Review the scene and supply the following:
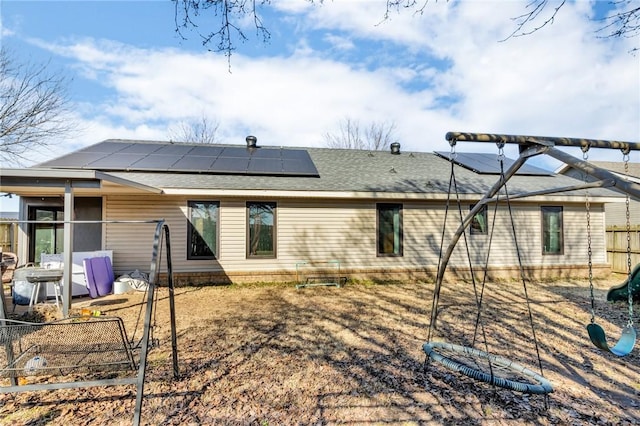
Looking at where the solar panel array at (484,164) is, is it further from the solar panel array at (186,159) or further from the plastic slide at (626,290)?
the solar panel array at (186,159)

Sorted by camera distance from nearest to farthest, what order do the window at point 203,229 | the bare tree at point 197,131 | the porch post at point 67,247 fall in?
the porch post at point 67,247
the window at point 203,229
the bare tree at point 197,131

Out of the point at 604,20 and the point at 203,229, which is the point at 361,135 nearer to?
the point at 203,229

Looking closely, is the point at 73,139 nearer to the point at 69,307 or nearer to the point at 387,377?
the point at 69,307

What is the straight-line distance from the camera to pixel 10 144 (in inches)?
529

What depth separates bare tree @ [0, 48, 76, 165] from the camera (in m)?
13.1

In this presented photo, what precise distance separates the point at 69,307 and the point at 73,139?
11.8 meters

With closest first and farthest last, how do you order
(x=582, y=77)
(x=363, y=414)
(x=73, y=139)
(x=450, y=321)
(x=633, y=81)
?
(x=363, y=414) → (x=450, y=321) → (x=633, y=81) → (x=582, y=77) → (x=73, y=139)

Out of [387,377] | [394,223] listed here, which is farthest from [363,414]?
[394,223]

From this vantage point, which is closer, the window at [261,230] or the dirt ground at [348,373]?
the dirt ground at [348,373]

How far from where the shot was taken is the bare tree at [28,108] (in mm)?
13133

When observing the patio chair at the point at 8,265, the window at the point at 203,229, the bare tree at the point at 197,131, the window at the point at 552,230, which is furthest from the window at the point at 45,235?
the bare tree at the point at 197,131

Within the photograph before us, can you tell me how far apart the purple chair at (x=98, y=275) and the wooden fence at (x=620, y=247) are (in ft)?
49.7

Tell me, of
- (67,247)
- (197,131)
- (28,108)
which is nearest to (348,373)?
(67,247)

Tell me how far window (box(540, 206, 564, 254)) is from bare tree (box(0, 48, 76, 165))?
18813 mm
